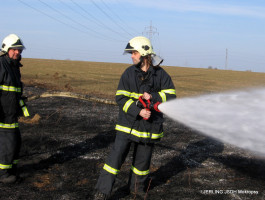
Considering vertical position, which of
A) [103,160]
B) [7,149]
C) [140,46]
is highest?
[140,46]

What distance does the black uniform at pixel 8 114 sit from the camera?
4816 millimetres

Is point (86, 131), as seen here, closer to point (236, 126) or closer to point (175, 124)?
point (175, 124)

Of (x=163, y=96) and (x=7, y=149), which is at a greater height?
(x=163, y=96)

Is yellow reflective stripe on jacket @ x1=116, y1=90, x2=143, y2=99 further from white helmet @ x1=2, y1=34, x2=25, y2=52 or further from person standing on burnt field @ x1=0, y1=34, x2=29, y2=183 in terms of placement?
white helmet @ x1=2, y1=34, x2=25, y2=52

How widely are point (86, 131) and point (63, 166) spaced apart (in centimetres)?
272

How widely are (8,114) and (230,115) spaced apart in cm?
343

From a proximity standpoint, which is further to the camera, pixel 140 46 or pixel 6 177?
pixel 6 177

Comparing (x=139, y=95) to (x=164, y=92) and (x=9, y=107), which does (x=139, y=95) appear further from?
(x=9, y=107)

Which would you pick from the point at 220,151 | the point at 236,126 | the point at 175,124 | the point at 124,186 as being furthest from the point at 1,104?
the point at 175,124

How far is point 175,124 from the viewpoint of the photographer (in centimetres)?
1005

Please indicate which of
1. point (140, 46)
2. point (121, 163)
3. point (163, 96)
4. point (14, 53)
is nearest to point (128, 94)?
point (163, 96)

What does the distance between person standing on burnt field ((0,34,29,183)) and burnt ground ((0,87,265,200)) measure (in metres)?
0.30

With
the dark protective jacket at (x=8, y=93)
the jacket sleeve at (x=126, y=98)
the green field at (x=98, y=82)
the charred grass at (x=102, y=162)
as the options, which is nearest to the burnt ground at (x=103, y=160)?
the charred grass at (x=102, y=162)

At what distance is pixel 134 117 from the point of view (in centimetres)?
425
